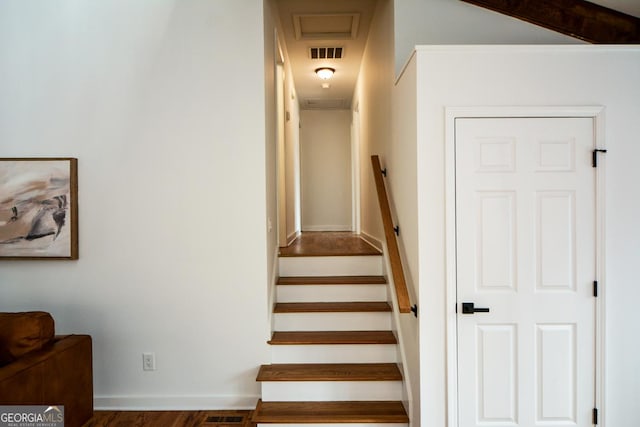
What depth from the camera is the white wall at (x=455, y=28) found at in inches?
116

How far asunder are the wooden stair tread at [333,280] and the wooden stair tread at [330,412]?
0.96m

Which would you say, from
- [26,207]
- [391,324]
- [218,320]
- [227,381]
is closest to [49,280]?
[26,207]

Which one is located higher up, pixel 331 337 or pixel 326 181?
pixel 326 181

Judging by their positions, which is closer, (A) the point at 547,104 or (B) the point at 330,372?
(A) the point at 547,104

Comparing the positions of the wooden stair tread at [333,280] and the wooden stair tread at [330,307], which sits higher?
the wooden stair tread at [333,280]

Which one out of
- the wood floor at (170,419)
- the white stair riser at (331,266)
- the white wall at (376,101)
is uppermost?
the white wall at (376,101)

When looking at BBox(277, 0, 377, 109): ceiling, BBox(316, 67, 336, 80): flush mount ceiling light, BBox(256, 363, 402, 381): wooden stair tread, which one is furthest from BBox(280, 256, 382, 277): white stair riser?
BBox(316, 67, 336, 80): flush mount ceiling light

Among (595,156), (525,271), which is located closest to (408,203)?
(525,271)

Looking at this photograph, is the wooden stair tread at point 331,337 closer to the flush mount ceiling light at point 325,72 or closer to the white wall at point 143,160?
the white wall at point 143,160

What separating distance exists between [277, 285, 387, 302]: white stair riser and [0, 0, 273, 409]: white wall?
488 millimetres

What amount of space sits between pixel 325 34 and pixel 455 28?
5.60 feet

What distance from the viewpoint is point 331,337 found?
10.0 feet

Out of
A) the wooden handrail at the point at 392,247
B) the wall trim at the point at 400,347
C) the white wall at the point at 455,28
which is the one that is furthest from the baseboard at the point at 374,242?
the white wall at the point at 455,28

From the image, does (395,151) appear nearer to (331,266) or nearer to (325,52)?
(331,266)
